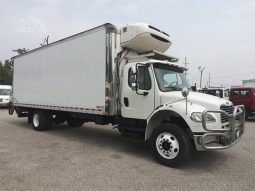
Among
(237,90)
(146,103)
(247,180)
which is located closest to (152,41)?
(146,103)

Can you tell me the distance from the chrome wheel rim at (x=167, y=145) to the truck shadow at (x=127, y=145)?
0.34 meters

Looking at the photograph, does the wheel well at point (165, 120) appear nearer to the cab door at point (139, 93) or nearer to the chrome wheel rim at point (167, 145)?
the cab door at point (139, 93)

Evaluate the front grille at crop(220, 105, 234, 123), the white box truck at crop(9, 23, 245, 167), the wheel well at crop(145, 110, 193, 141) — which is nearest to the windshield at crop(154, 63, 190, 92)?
the white box truck at crop(9, 23, 245, 167)

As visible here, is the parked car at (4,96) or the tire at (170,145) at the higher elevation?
the parked car at (4,96)

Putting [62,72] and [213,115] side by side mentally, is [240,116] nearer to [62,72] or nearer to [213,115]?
[213,115]

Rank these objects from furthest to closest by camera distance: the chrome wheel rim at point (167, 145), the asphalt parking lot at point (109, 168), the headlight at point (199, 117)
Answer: the chrome wheel rim at point (167, 145) → the headlight at point (199, 117) → the asphalt parking lot at point (109, 168)

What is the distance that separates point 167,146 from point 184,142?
456 millimetres

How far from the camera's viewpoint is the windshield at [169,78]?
6.77 metres

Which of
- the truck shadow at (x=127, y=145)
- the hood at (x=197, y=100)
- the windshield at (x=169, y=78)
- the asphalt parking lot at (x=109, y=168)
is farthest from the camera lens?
the windshield at (x=169, y=78)

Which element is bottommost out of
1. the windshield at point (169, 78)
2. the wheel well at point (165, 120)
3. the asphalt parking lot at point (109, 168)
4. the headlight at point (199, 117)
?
the asphalt parking lot at point (109, 168)

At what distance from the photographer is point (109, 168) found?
595cm

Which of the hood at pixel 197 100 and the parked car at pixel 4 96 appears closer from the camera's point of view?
the hood at pixel 197 100

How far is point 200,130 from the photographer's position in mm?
5719

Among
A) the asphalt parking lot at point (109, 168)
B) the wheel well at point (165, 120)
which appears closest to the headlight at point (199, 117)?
the wheel well at point (165, 120)
